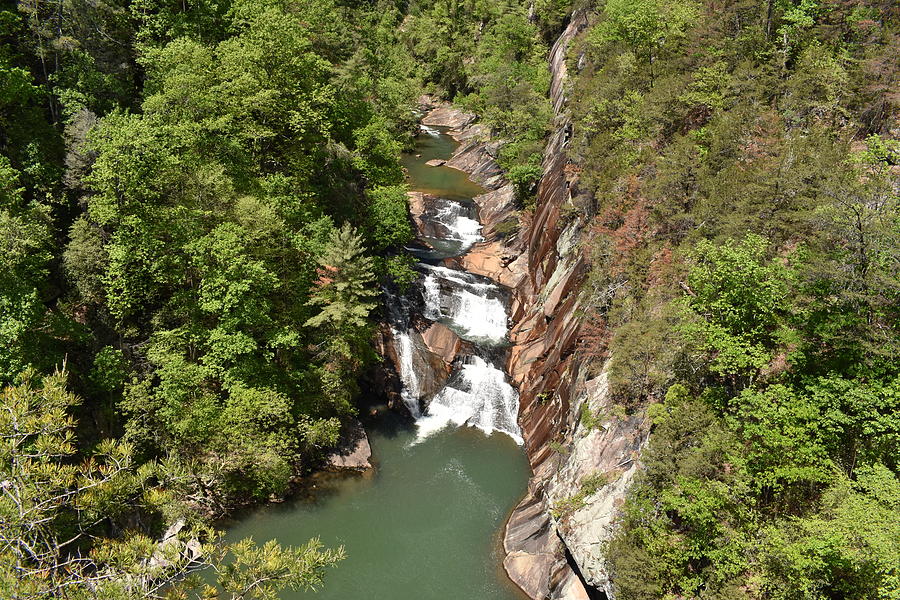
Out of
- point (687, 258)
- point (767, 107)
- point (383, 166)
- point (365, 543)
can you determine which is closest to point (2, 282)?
point (365, 543)

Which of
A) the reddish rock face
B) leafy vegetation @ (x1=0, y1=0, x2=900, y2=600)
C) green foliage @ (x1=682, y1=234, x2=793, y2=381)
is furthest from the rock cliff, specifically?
green foliage @ (x1=682, y1=234, x2=793, y2=381)

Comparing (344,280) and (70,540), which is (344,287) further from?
(70,540)

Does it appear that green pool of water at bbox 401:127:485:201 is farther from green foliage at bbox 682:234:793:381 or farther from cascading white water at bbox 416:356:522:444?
green foliage at bbox 682:234:793:381

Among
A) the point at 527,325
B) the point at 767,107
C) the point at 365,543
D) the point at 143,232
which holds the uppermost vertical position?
the point at 767,107

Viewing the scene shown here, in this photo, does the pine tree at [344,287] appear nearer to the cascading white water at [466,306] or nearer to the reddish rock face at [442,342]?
the reddish rock face at [442,342]

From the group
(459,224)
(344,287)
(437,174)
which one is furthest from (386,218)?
(437,174)

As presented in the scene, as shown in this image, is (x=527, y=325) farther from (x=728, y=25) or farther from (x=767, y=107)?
(x=728, y=25)
